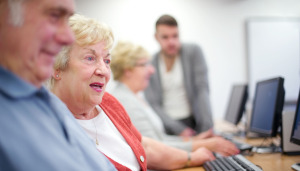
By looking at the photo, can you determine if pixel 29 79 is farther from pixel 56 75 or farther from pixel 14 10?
pixel 56 75

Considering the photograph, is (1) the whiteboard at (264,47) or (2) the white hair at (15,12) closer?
(2) the white hair at (15,12)

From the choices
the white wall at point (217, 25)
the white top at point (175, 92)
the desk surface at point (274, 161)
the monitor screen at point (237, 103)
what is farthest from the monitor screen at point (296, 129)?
the white wall at point (217, 25)

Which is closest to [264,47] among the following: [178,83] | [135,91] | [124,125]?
[178,83]

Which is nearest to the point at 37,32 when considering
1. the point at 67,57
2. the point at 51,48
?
the point at 51,48

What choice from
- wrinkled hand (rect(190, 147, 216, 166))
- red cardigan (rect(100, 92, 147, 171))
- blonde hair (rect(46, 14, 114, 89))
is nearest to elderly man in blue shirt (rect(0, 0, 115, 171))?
blonde hair (rect(46, 14, 114, 89))

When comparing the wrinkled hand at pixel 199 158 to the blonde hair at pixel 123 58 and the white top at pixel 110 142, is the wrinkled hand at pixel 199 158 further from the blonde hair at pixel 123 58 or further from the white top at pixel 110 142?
the blonde hair at pixel 123 58

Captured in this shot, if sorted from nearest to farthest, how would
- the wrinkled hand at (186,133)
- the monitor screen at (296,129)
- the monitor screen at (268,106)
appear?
the monitor screen at (296,129)
the monitor screen at (268,106)
the wrinkled hand at (186,133)

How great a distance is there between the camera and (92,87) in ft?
3.83

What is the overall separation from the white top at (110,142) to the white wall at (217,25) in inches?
123

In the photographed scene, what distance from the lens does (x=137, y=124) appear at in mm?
1736

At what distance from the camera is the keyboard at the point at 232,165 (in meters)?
1.21

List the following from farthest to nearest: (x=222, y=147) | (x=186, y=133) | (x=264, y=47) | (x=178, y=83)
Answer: (x=264, y=47), (x=178, y=83), (x=186, y=133), (x=222, y=147)

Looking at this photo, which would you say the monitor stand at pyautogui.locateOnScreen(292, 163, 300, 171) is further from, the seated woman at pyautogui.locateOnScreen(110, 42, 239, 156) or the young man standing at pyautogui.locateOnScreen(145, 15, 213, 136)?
the young man standing at pyautogui.locateOnScreen(145, 15, 213, 136)

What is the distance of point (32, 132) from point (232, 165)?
0.95 m
